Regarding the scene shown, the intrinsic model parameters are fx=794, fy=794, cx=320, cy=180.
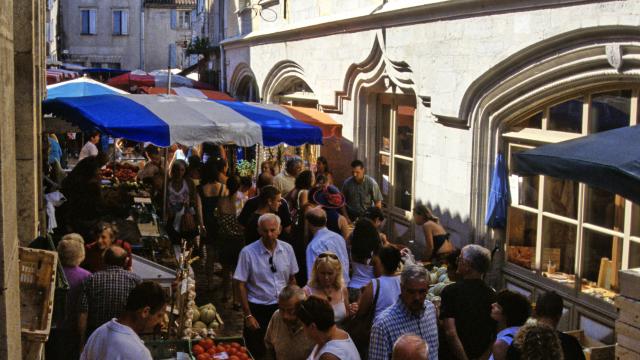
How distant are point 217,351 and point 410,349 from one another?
107 inches

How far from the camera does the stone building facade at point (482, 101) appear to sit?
7.73 m

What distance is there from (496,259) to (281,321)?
15.0ft

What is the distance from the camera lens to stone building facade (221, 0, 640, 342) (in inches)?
304

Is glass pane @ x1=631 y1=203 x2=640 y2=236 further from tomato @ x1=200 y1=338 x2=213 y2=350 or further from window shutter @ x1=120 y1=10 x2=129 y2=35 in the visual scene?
window shutter @ x1=120 y1=10 x2=129 y2=35

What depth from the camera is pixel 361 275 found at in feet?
22.1

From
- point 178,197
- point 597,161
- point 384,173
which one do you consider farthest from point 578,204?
point 178,197

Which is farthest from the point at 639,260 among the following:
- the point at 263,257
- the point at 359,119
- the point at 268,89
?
the point at 268,89

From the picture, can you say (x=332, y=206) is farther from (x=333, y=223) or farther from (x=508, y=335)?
(x=508, y=335)

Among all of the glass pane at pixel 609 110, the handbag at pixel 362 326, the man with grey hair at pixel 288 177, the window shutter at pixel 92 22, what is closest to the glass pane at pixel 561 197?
the glass pane at pixel 609 110

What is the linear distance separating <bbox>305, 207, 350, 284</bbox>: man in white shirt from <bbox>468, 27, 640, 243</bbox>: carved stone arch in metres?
2.95

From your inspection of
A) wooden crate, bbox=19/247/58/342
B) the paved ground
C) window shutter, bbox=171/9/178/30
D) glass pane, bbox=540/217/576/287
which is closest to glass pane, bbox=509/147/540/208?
glass pane, bbox=540/217/576/287

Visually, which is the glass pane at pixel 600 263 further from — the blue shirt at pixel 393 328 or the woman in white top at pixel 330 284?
the blue shirt at pixel 393 328

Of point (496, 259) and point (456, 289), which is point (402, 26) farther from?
point (456, 289)

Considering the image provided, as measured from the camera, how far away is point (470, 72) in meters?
9.86
